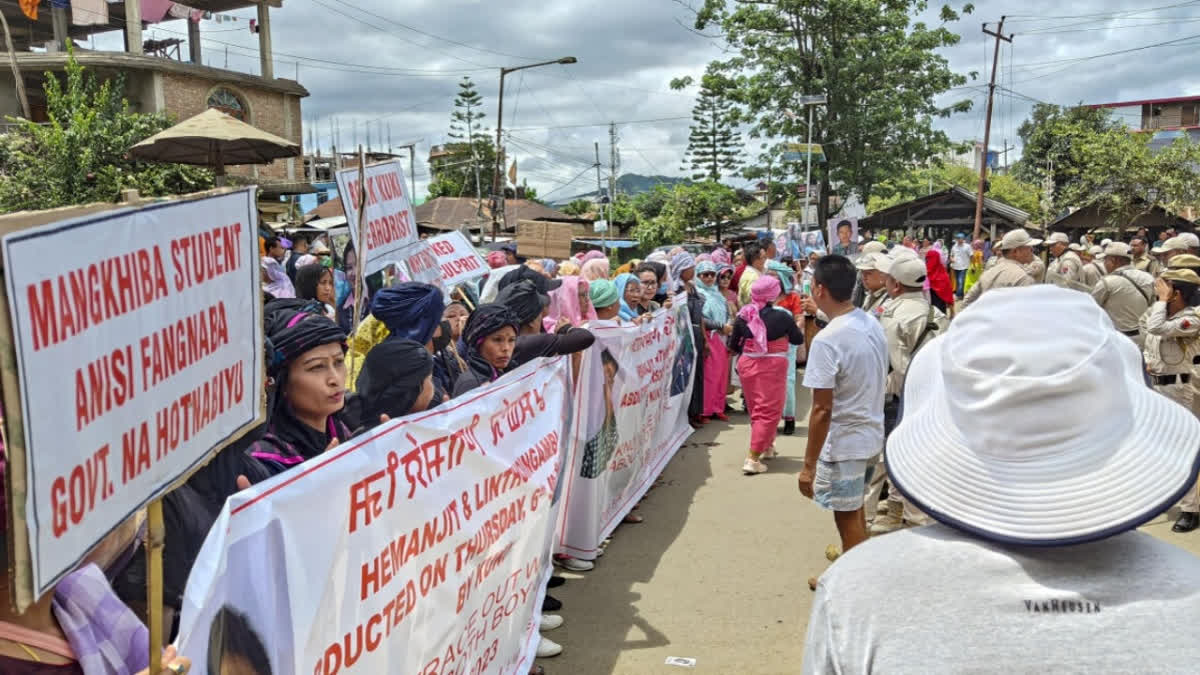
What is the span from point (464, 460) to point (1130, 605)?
2.18m

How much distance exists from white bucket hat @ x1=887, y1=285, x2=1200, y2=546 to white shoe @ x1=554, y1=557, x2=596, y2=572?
424 centimetres

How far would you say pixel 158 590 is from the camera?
5.50 ft

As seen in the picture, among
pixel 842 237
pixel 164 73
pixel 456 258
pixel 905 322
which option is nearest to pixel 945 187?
pixel 164 73

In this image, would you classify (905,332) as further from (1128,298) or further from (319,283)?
(319,283)

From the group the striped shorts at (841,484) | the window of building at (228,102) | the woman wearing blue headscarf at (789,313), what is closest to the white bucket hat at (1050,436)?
the striped shorts at (841,484)

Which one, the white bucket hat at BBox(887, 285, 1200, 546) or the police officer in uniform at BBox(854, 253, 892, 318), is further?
the police officer in uniform at BBox(854, 253, 892, 318)

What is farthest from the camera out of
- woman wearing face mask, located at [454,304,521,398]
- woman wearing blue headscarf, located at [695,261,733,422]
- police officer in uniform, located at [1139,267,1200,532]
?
woman wearing blue headscarf, located at [695,261,733,422]

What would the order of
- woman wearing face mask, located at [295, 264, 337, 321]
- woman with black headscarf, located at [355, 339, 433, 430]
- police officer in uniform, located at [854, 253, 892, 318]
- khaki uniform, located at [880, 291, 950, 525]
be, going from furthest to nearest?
woman wearing face mask, located at [295, 264, 337, 321] < police officer in uniform, located at [854, 253, 892, 318] < khaki uniform, located at [880, 291, 950, 525] < woman with black headscarf, located at [355, 339, 433, 430]

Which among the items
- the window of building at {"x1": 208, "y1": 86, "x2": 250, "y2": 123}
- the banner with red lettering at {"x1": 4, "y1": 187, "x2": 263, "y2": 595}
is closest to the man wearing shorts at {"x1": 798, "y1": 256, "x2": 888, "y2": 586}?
the banner with red lettering at {"x1": 4, "y1": 187, "x2": 263, "y2": 595}

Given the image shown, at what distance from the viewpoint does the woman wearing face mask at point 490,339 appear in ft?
15.3

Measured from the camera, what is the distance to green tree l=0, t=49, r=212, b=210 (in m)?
20.8

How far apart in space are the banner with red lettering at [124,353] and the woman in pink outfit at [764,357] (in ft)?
20.1

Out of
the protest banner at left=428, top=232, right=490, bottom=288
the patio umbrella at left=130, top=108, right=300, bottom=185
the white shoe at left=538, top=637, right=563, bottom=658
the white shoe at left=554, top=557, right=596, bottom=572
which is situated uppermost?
the patio umbrella at left=130, top=108, right=300, bottom=185

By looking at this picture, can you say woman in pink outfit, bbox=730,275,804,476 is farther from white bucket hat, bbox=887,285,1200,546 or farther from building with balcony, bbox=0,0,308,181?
building with balcony, bbox=0,0,308,181
